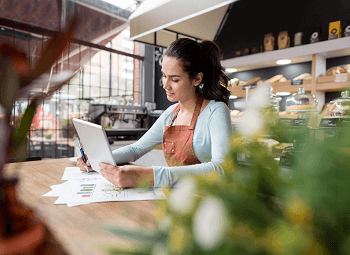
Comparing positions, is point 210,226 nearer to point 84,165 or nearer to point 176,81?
point 84,165

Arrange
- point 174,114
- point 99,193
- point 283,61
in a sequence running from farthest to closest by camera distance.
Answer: point 283,61
point 174,114
point 99,193

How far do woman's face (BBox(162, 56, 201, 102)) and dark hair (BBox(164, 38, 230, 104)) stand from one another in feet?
0.08

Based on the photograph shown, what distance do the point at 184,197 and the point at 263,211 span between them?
0.16ft

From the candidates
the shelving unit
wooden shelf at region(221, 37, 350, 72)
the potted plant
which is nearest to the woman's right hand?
the potted plant

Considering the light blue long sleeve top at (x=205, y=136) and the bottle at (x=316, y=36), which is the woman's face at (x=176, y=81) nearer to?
the light blue long sleeve top at (x=205, y=136)

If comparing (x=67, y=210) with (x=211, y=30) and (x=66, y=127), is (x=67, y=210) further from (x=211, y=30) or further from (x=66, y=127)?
(x=66, y=127)

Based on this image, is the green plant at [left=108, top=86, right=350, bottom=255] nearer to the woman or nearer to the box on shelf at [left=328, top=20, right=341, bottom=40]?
the woman

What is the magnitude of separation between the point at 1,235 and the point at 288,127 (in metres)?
0.36

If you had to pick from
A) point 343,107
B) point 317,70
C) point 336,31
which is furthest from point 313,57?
point 343,107

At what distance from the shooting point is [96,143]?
95cm

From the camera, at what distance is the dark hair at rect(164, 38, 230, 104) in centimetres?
136

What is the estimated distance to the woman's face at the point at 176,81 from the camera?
1.37 m

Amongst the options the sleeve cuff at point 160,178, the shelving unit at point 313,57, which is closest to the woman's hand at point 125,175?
the sleeve cuff at point 160,178

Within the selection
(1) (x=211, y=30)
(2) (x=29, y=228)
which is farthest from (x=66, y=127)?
(2) (x=29, y=228)
